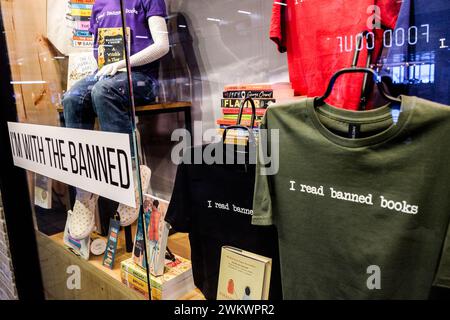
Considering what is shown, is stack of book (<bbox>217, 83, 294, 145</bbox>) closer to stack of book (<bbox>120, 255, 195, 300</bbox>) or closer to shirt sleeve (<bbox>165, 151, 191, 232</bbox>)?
shirt sleeve (<bbox>165, 151, 191, 232</bbox>)

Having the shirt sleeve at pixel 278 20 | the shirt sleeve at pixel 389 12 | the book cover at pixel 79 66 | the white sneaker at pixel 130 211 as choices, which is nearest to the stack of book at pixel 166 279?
the white sneaker at pixel 130 211

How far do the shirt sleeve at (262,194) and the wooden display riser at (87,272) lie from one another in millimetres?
470

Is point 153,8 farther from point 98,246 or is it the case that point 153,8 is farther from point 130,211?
point 98,246

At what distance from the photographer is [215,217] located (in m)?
1.10

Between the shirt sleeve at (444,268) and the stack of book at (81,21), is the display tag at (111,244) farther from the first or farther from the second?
the shirt sleeve at (444,268)

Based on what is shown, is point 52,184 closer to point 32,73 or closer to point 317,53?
point 32,73

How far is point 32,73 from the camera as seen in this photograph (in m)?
1.65

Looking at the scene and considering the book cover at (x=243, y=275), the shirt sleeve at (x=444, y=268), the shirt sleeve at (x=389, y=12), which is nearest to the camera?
the shirt sleeve at (x=444, y=268)

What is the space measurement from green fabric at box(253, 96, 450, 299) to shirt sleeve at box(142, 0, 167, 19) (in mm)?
794

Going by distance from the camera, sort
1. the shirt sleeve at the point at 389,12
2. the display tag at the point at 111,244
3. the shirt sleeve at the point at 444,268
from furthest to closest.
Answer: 1. the display tag at the point at 111,244
2. the shirt sleeve at the point at 389,12
3. the shirt sleeve at the point at 444,268

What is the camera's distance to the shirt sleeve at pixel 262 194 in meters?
0.88

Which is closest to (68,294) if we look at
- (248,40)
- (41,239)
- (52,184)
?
(41,239)

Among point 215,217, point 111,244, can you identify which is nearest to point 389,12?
point 215,217

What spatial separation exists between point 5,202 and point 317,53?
177 cm
